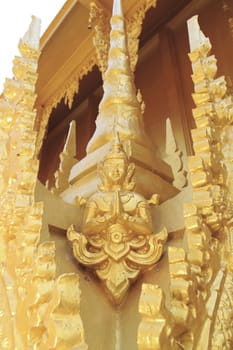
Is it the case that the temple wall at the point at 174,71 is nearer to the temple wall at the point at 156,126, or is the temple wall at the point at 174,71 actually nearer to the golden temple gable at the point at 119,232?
the temple wall at the point at 156,126

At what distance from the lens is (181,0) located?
2.25 metres

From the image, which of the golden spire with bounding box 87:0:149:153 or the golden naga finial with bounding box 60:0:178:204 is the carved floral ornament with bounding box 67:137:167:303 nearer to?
the golden naga finial with bounding box 60:0:178:204

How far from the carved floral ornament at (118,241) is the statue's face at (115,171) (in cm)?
4

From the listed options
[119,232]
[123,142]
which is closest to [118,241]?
[119,232]

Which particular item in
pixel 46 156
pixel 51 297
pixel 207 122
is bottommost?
pixel 51 297

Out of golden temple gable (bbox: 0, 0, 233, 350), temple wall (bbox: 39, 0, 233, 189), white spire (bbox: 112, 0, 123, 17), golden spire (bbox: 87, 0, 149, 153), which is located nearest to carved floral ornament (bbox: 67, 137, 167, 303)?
golden temple gable (bbox: 0, 0, 233, 350)

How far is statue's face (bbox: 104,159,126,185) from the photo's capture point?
67 cm

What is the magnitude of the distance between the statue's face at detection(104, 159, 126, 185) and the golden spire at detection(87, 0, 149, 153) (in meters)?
0.10

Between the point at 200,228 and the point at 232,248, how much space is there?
0.27ft

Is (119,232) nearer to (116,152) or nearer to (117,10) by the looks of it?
(116,152)

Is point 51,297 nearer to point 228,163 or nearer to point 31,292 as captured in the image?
point 31,292

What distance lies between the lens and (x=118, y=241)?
60 cm

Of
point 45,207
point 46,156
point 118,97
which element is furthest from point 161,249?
point 46,156

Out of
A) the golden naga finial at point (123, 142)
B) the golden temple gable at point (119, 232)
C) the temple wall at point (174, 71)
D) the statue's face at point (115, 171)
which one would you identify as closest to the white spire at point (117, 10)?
the golden temple gable at point (119, 232)
